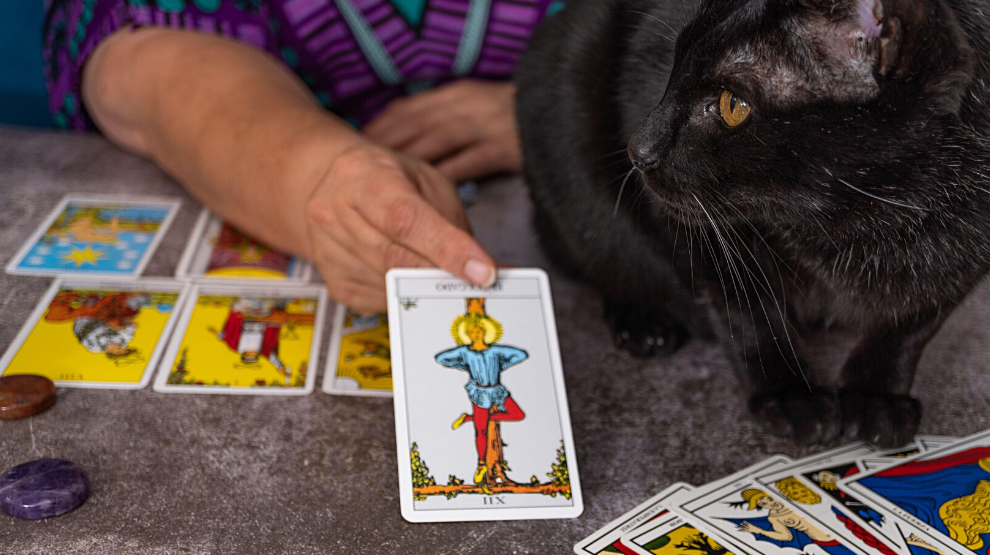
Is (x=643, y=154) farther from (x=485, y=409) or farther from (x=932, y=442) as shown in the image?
(x=932, y=442)

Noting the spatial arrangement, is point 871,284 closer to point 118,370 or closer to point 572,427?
point 572,427

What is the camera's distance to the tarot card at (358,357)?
1.08 metres

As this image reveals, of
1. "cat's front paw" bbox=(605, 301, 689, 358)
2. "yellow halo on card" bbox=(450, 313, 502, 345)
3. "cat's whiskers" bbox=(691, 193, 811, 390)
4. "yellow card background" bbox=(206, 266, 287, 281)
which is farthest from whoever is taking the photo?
"yellow card background" bbox=(206, 266, 287, 281)

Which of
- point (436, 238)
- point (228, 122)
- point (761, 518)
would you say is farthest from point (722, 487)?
point (228, 122)

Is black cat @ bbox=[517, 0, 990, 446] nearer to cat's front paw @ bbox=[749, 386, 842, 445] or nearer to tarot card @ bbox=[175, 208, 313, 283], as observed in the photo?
cat's front paw @ bbox=[749, 386, 842, 445]

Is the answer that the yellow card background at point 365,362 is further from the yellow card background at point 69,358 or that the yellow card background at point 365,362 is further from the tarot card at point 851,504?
the tarot card at point 851,504

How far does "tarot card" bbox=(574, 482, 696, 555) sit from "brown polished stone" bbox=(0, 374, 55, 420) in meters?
0.65

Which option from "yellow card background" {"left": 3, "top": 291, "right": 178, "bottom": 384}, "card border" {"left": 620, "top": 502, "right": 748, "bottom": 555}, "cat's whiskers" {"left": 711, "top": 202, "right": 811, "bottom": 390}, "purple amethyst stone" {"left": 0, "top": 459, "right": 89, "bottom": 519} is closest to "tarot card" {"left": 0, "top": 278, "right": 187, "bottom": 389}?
"yellow card background" {"left": 3, "top": 291, "right": 178, "bottom": 384}

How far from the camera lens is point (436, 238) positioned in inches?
41.1

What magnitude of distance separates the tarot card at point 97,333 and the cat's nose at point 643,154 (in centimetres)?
67

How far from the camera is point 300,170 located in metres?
1.21

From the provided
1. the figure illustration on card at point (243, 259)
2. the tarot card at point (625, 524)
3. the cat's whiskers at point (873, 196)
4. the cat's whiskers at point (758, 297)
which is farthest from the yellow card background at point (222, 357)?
the cat's whiskers at point (873, 196)

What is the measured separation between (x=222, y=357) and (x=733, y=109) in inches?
28.5

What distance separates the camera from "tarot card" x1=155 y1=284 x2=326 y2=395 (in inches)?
41.9
